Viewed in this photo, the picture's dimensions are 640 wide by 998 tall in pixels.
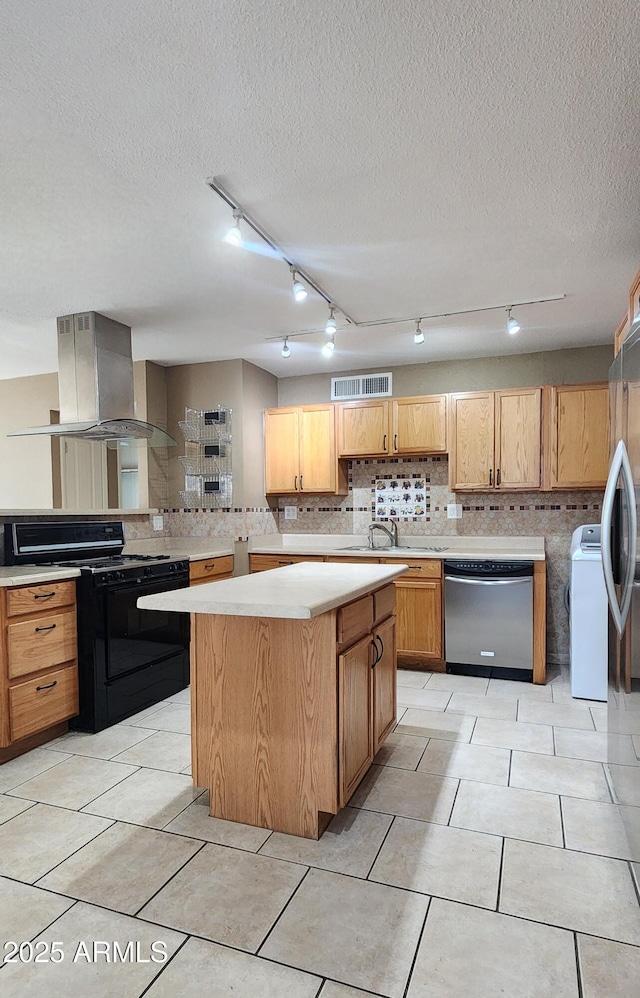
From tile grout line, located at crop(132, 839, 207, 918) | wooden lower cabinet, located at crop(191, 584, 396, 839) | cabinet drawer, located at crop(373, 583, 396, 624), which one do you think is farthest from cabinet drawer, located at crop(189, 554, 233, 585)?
tile grout line, located at crop(132, 839, 207, 918)

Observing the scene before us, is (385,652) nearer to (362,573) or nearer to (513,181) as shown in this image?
(362,573)

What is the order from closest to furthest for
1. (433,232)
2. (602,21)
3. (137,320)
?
(602,21), (433,232), (137,320)

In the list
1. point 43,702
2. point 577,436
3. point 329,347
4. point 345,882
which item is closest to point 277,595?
point 345,882

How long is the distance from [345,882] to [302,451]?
349cm

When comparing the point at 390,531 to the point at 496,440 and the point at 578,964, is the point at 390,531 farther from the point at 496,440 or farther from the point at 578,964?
the point at 578,964

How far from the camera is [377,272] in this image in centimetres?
295

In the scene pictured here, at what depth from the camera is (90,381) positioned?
356 centimetres

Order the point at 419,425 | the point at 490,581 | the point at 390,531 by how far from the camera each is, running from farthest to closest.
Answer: the point at 390,531, the point at 419,425, the point at 490,581

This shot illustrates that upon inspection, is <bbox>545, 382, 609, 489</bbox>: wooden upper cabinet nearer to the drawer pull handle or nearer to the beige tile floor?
the beige tile floor

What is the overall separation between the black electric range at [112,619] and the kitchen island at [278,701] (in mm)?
1137

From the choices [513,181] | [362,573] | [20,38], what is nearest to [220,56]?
[20,38]

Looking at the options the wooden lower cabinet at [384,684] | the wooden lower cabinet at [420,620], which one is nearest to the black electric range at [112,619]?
the wooden lower cabinet at [384,684]

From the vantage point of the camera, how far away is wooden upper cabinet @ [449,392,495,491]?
14.1ft

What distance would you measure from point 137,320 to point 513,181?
8.13ft
